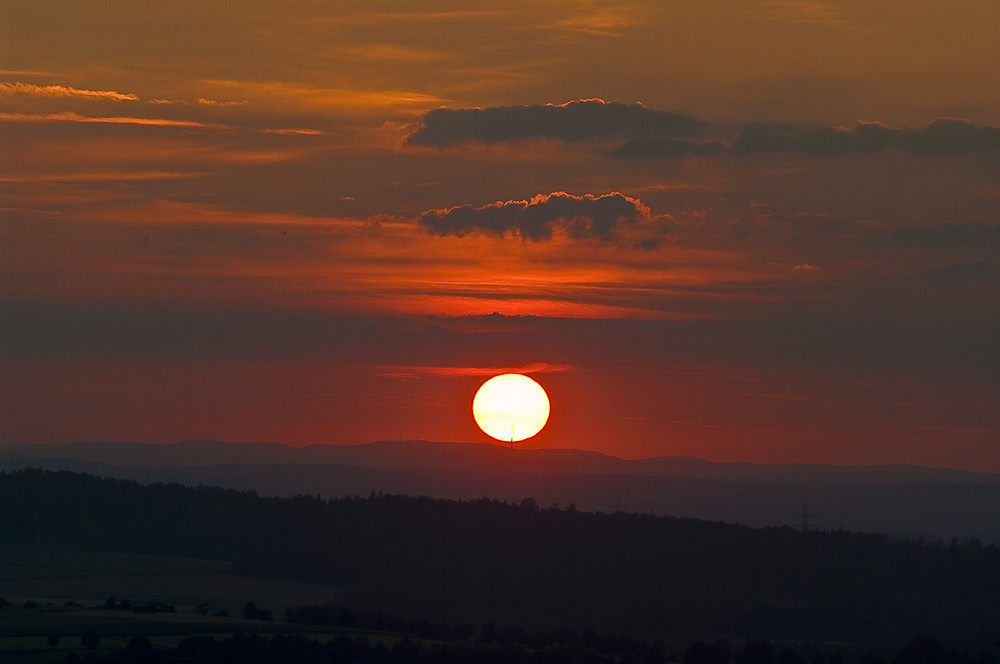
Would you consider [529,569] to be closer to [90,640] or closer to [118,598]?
[118,598]

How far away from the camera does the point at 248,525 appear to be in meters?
176

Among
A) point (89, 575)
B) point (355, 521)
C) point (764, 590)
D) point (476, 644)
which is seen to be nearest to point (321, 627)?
point (476, 644)

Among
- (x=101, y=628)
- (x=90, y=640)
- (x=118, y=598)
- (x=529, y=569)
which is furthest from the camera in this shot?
(x=529, y=569)

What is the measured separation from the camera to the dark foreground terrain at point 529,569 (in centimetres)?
13425

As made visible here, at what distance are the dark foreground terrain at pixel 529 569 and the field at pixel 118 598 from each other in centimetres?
89

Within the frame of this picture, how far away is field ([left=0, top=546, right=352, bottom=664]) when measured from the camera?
90375 mm

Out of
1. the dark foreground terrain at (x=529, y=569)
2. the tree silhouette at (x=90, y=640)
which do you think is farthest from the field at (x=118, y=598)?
the dark foreground terrain at (x=529, y=569)

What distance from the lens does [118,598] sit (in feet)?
382

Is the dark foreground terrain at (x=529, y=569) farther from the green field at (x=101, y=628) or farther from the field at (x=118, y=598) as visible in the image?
the green field at (x=101, y=628)

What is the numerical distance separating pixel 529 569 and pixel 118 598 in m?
62.7

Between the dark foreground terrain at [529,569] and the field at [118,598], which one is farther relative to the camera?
the dark foreground terrain at [529,569]

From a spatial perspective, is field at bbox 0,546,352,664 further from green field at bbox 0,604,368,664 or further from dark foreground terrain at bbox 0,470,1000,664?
dark foreground terrain at bbox 0,470,1000,664

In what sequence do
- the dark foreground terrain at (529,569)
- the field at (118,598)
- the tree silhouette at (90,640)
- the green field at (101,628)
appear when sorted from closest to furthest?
1. the green field at (101,628)
2. the tree silhouette at (90,640)
3. the field at (118,598)
4. the dark foreground terrain at (529,569)

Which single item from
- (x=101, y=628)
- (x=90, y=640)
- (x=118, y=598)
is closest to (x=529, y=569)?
(x=118, y=598)
